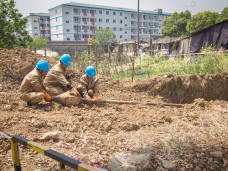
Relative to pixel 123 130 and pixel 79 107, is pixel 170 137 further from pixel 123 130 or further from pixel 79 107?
pixel 79 107

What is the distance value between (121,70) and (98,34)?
2611cm

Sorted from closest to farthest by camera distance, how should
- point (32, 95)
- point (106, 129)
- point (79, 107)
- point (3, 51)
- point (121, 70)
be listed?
point (106, 129)
point (32, 95)
point (79, 107)
point (3, 51)
point (121, 70)

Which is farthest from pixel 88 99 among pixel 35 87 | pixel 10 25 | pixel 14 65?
pixel 10 25

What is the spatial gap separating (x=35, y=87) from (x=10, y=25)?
788cm

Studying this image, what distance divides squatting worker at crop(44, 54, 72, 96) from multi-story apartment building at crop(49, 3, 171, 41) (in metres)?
34.2

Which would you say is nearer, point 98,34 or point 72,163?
point 72,163

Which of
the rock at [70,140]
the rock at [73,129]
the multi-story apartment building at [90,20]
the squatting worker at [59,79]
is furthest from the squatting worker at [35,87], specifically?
the multi-story apartment building at [90,20]

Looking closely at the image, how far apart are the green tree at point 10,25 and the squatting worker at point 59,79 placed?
6.90 meters

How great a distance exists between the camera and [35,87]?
196 inches

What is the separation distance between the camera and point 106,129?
408 cm

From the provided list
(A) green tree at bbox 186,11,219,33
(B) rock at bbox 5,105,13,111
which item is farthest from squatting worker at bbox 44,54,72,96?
(A) green tree at bbox 186,11,219,33

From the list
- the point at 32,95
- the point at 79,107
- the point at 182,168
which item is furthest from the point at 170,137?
the point at 32,95

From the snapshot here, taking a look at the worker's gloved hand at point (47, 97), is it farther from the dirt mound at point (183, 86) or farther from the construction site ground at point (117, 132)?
the dirt mound at point (183, 86)

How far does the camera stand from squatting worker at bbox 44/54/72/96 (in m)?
5.51
